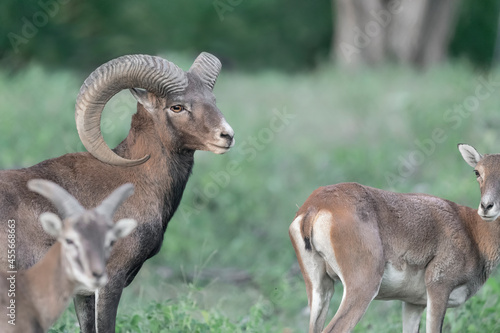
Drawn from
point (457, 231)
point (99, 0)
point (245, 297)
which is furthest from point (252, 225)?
point (99, 0)

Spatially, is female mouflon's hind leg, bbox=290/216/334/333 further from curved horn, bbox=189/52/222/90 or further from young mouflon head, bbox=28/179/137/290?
young mouflon head, bbox=28/179/137/290

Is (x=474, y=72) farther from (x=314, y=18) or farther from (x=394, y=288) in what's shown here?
(x=314, y=18)

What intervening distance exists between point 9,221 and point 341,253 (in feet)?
8.73

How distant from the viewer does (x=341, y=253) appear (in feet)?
23.1

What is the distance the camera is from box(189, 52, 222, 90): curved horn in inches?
311

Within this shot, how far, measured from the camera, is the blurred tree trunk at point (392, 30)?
26.5m

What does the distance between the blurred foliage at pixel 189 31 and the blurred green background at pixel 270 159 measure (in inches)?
25.4

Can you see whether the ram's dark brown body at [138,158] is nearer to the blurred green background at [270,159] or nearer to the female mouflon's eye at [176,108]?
the female mouflon's eye at [176,108]

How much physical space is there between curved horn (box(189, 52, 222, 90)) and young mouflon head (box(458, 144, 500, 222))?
240 cm

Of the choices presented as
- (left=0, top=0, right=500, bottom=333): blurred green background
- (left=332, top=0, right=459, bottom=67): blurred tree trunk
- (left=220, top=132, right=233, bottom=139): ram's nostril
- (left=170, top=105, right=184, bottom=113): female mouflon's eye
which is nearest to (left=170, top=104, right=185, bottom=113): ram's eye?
(left=170, top=105, right=184, bottom=113): female mouflon's eye

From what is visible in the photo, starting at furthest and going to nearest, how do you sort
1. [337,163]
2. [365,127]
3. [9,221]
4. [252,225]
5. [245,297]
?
1. [365,127]
2. [337,163]
3. [252,225]
4. [245,297]
5. [9,221]

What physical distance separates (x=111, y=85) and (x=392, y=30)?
20.6 meters

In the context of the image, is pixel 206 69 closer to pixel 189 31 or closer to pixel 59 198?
pixel 59 198

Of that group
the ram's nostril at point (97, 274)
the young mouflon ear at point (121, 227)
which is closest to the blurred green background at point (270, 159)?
the young mouflon ear at point (121, 227)
